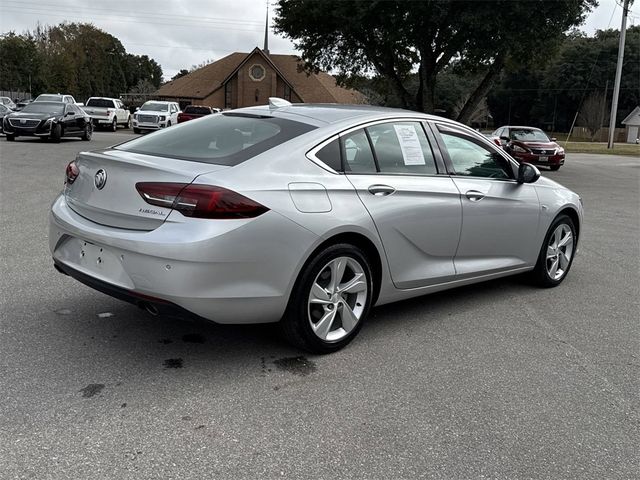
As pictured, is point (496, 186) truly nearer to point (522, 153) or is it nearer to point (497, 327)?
point (497, 327)

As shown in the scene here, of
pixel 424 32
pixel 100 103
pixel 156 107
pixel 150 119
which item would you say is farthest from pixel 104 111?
pixel 424 32

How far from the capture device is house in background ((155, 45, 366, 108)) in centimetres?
6134

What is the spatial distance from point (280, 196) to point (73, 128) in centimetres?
2259

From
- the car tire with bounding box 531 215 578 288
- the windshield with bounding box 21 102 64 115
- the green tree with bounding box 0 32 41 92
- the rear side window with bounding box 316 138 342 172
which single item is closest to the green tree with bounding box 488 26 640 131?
the green tree with bounding box 0 32 41 92

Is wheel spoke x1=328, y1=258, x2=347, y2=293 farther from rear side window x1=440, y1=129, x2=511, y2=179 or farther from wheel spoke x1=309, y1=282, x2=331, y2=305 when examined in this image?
rear side window x1=440, y1=129, x2=511, y2=179

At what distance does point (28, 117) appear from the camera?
22.2 meters

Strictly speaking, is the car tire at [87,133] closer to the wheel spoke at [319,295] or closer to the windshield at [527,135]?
the windshield at [527,135]

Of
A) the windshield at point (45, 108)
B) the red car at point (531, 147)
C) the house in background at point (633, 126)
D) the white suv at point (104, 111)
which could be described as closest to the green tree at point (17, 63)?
the white suv at point (104, 111)

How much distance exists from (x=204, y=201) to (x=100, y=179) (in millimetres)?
878

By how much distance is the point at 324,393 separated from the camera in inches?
139

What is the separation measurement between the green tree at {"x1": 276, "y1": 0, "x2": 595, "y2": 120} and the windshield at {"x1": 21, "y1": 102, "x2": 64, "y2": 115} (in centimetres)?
954

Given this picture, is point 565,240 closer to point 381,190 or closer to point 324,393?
point 381,190

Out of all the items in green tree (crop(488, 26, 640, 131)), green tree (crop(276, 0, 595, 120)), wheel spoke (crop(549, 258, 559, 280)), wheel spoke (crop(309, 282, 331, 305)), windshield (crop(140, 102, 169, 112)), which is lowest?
wheel spoke (crop(549, 258, 559, 280))

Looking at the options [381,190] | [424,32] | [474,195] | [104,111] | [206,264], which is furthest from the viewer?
[104,111]
